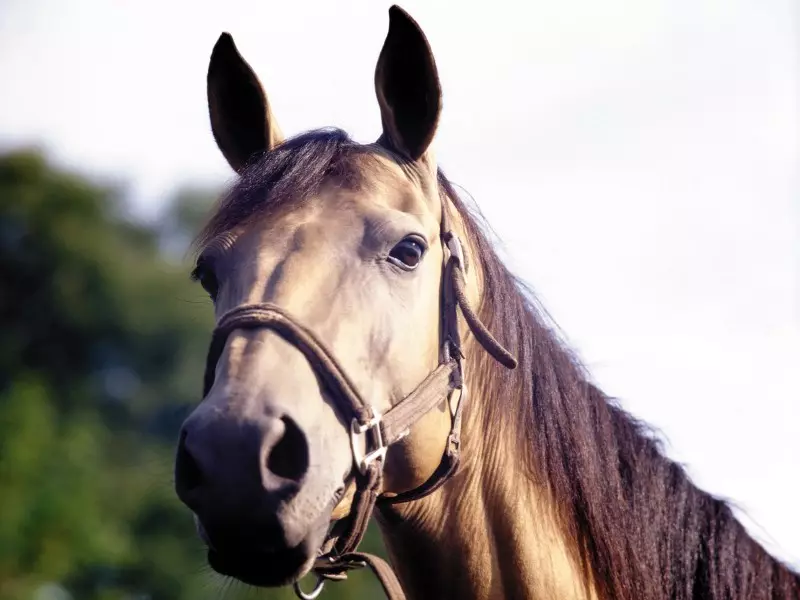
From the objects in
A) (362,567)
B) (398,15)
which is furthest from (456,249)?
(362,567)

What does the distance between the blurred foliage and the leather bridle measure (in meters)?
16.3

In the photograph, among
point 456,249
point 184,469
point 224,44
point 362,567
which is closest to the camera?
point 184,469

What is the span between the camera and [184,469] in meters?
2.71

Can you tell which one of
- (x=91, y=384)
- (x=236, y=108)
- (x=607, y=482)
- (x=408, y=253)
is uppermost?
(x=91, y=384)

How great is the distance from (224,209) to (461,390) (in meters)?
1.09

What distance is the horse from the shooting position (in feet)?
9.10

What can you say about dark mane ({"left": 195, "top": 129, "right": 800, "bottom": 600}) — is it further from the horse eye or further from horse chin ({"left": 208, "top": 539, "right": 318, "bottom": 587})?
horse chin ({"left": 208, "top": 539, "right": 318, "bottom": 587})

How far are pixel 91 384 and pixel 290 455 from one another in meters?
44.1

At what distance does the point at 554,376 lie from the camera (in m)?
3.70

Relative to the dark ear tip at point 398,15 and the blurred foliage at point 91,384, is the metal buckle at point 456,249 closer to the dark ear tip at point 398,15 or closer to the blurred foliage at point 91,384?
the dark ear tip at point 398,15

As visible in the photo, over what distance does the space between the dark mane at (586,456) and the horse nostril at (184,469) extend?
0.95 meters

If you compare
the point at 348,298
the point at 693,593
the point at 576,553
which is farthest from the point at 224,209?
the point at 693,593

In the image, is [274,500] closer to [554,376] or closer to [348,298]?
[348,298]

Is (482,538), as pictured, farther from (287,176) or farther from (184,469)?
(287,176)
